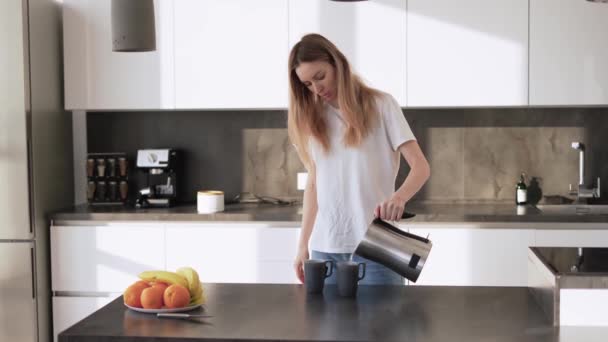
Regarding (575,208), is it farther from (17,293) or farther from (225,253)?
(17,293)

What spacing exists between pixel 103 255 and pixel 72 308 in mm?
321

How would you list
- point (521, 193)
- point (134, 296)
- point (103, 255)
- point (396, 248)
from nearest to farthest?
point (134, 296)
point (396, 248)
point (103, 255)
point (521, 193)

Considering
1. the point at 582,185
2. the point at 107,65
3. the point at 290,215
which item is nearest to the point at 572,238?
the point at 582,185

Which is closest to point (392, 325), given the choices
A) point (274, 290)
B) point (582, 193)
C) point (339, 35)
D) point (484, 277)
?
point (274, 290)

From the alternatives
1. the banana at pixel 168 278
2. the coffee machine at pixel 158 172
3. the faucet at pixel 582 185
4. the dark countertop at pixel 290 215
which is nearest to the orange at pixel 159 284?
the banana at pixel 168 278

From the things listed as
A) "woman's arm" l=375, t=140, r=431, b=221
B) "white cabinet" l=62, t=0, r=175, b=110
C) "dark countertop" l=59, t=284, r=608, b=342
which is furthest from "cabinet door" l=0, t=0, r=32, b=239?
"woman's arm" l=375, t=140, r=431, b=221

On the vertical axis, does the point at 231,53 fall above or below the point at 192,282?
above

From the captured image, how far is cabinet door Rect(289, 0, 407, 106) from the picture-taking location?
379cm

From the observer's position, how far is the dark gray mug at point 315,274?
2.10 meters

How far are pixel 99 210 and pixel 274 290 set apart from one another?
1975 millimetres

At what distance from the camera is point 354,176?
2.50 metres

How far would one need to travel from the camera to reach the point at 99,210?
3.89 metres

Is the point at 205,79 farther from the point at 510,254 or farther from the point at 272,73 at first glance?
the point at 510,254

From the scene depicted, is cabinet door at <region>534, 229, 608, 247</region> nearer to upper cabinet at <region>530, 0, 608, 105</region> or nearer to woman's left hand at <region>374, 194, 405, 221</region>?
upper cabinet at <region>530, 0, 608, 105</region>
